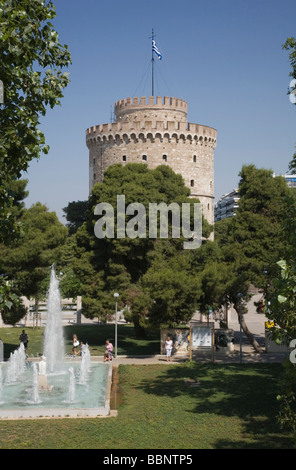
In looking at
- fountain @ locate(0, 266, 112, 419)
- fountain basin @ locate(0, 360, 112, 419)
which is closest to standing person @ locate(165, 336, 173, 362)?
fountain @ locate(0, 266, 112, 419)

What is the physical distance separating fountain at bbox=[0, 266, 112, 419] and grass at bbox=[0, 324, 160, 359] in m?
2.30

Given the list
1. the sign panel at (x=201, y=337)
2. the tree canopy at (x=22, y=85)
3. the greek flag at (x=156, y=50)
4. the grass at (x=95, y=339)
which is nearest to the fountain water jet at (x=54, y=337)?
the grass at (x=95, y=339)

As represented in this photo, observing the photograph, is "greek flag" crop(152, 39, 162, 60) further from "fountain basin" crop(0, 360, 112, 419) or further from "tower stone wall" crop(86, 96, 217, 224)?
"fountain basin" crop(0, 360, 112, 419)

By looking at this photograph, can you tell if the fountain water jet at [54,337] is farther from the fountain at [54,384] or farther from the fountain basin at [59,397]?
the fountain basin at [59,397]

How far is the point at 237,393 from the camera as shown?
59.1ft

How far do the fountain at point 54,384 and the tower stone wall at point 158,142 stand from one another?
2179cm

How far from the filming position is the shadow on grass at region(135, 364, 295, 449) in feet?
44.1

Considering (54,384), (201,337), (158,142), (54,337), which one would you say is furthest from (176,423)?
(158,142)

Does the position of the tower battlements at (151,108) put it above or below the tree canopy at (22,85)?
above

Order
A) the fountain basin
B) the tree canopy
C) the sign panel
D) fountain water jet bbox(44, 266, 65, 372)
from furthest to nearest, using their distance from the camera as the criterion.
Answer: the sign panel < fountain water jet bbox(44, 266, 65, 372) < the fountain basin < the tree canopy

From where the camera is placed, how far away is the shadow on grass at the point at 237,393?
44.1ft

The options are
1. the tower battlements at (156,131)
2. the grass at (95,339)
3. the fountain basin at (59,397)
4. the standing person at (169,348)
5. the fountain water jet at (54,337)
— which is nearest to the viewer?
the fountain basin at (59,397)

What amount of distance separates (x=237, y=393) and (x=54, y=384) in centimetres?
659
